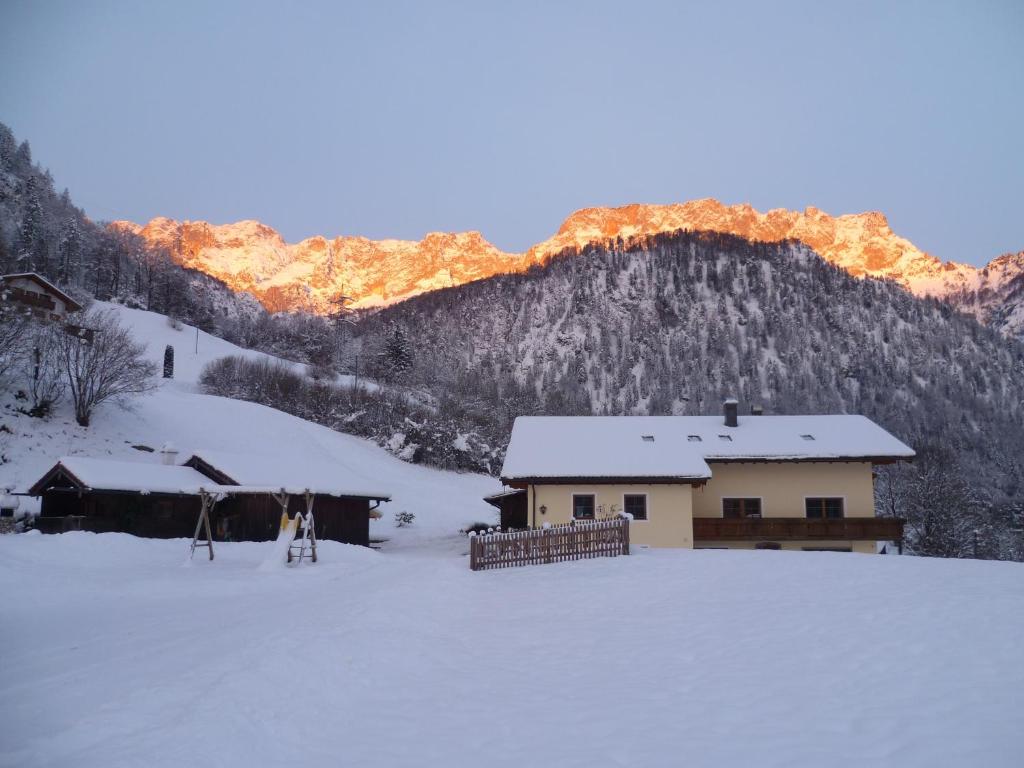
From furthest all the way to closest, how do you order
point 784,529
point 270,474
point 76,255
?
point 76,255
point 270,474
point 784,529

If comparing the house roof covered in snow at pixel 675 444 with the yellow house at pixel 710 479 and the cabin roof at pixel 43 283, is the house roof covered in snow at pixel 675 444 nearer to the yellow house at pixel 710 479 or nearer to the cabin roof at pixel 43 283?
the yellow house at pixel 710 479

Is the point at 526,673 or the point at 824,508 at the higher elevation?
the point at 824,508

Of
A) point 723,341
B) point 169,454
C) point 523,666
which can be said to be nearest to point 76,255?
point 169,454

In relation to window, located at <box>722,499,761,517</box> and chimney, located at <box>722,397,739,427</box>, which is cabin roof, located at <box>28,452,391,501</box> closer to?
window, located at <box>722,499,761,517</box>

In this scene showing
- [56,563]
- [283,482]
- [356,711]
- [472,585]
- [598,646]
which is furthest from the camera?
[283,482]

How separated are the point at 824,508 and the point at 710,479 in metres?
5.37

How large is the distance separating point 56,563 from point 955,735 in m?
20.7

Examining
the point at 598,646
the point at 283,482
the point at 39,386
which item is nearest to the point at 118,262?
the point at 39,386

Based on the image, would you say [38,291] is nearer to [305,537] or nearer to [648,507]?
[305,537]

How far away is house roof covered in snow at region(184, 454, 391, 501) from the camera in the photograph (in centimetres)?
2786

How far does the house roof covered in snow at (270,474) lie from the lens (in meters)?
27.9

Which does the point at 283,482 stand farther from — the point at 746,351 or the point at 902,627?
the point at 746,351

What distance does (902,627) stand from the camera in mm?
9922

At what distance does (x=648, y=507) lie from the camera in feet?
84.2
